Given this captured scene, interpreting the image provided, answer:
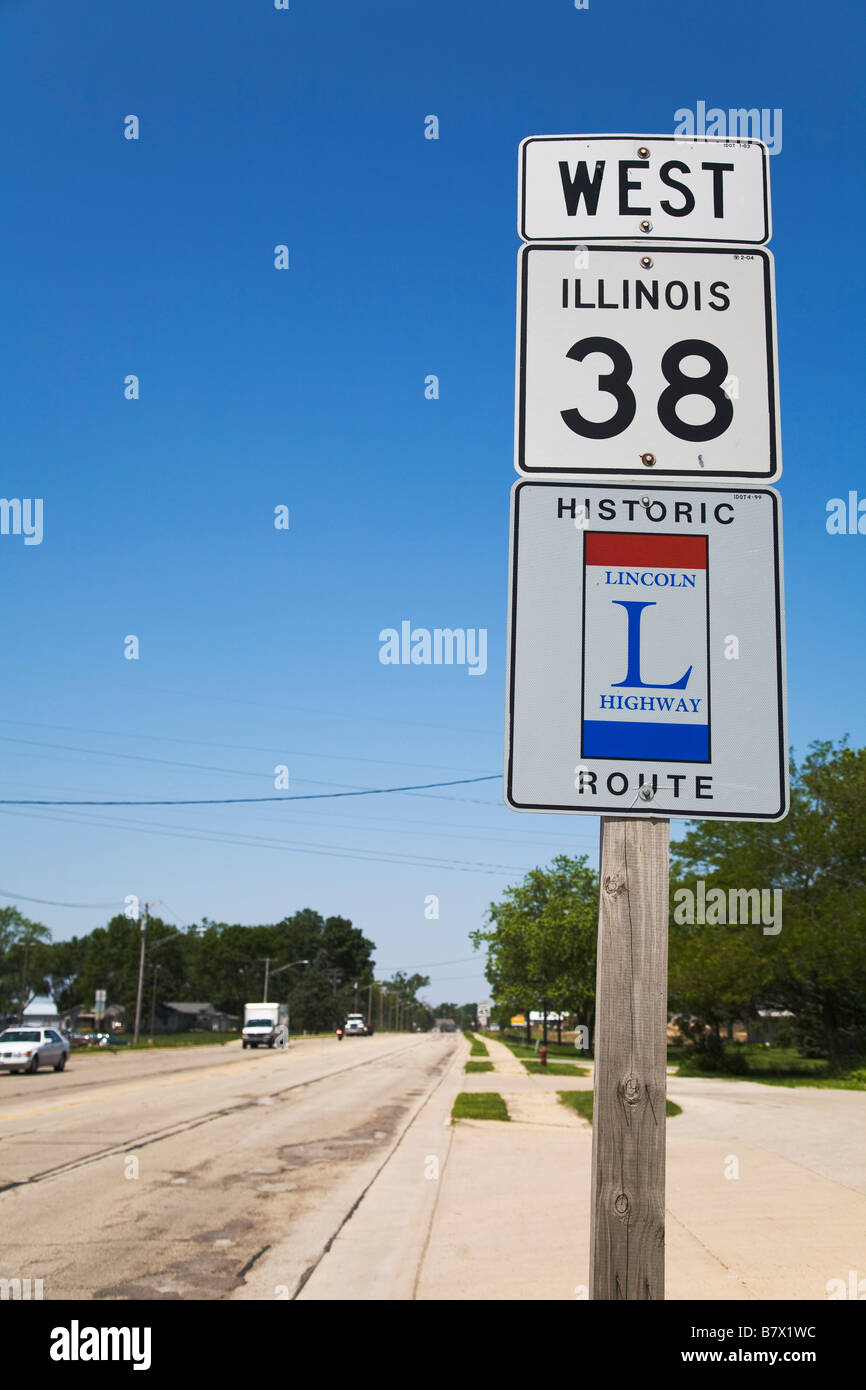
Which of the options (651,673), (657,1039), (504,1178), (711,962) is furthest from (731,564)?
(711,962)

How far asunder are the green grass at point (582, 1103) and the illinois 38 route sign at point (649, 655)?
1871cm

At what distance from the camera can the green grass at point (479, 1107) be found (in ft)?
68.0

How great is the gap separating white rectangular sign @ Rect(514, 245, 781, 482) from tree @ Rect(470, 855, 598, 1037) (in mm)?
43243

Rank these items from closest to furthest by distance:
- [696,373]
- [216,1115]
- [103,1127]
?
[696,373] < [103,1127] < [216,1115]

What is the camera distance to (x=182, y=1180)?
495 inches

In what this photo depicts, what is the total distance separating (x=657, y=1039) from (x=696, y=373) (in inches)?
65.2

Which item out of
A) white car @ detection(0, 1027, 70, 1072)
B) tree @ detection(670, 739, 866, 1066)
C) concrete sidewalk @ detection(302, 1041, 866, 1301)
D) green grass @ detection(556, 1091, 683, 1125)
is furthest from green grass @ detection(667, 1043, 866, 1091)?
white car @ detection(0, 1027, 70, 1072)

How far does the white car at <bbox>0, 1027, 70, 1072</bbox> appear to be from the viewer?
110 ft

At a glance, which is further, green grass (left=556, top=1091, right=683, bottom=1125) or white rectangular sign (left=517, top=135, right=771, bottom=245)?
green grass (left=556, top=1091, right=683, bottom=1125)

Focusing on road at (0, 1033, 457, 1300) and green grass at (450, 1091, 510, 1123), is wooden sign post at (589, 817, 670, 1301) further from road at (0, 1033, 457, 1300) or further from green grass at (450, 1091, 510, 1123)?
green grass at (450, 1091, 510, 1123)

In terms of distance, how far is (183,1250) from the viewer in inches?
349

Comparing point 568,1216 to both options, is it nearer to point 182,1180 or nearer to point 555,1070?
point 182,1180

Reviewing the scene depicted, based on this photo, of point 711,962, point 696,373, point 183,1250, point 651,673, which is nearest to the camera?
point 651,673
